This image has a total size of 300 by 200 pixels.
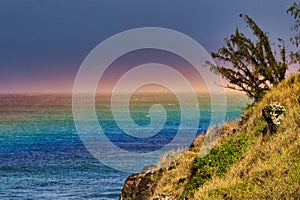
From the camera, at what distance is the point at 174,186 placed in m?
18.4

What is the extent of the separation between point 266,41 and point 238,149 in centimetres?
980

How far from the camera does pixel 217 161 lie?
15633mm

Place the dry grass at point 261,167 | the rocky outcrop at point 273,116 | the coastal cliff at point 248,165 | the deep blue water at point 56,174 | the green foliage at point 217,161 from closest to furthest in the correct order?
the dry grass at point 261,167 < the coastal cliff at point 248,165 < the rocky outcrop at point 273,116 < the green foliage at point 217,161 < the deep blue water at point 56,174

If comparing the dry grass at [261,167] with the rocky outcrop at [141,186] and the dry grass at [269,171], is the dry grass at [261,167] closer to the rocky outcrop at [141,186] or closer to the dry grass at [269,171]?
the dry grass at [269,171]

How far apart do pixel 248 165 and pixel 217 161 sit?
301 cm

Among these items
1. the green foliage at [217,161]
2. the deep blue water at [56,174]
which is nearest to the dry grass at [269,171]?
the green foliage at [217,161]

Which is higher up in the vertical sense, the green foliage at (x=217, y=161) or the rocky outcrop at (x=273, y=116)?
the rocky outcrop at (x=273, y=116)

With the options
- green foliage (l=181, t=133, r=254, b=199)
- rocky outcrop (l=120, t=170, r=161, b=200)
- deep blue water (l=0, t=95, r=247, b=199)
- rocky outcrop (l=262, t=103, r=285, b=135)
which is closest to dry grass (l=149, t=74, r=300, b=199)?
green foliage (l=181, t=133, r=254, b=199)

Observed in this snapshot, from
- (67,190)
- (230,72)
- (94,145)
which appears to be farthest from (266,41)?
(94,145)

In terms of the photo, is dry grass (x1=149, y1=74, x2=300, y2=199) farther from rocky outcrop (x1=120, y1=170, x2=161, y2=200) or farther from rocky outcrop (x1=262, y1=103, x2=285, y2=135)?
rocky outcrop (x1=120, y1=170, x2=161, y2=200)

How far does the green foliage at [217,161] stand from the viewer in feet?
48.9

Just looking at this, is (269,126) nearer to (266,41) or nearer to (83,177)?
(266,41)

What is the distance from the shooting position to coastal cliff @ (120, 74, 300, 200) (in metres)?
10.0

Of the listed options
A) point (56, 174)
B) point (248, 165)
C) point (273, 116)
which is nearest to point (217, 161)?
point (273, 116)
